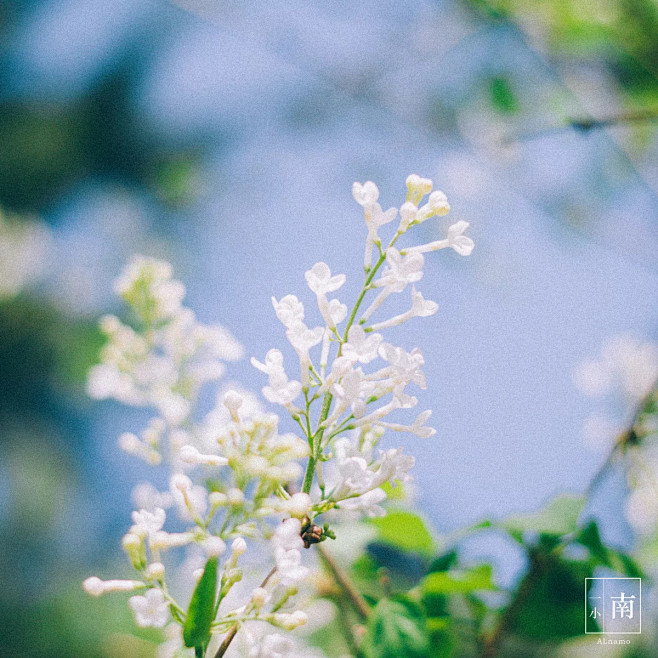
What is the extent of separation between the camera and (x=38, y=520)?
607 cm

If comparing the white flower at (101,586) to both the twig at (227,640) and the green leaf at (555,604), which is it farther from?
the green leaf at (555,604)

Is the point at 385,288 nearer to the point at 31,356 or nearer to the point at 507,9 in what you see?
the point at 507,9

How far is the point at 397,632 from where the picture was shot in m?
0.85

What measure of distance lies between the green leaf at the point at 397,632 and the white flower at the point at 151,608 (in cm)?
32

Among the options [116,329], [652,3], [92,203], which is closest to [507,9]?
[652,3]

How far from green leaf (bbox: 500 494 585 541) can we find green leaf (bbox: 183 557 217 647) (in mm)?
580

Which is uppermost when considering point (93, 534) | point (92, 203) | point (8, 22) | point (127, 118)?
point (8, 22)

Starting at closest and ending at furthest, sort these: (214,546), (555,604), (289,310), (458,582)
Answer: (214,546) → (289,310) → (458,582) → (555,604)

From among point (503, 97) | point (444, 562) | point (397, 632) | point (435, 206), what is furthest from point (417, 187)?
point (503, 97)

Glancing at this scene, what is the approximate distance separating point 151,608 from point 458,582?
0.52 meters

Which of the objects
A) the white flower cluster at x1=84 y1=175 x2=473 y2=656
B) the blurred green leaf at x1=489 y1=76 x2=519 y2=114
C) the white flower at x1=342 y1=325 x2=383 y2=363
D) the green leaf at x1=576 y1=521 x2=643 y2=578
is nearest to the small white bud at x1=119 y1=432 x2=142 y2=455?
the white flower cluster at x1=84 y1=175 x2=473 y2=656

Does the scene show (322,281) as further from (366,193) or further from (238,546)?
(238,546)

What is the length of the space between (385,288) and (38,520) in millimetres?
6451

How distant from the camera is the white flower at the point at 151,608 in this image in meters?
0.67
